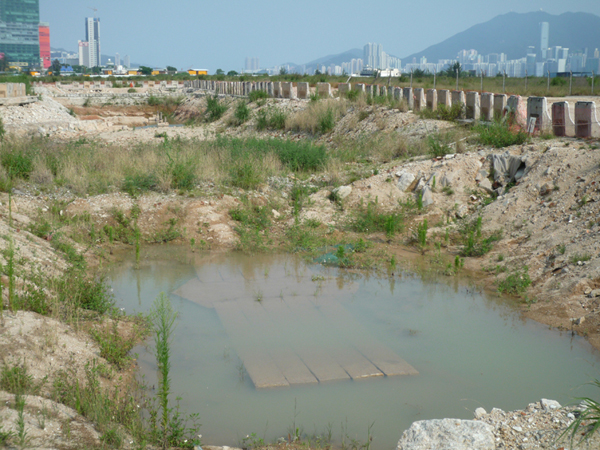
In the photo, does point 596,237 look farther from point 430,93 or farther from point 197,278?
point 430,93

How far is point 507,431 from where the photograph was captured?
3.90 meters

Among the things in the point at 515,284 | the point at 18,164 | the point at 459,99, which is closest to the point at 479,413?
the point at 515,284

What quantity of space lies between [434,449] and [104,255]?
6.71 m

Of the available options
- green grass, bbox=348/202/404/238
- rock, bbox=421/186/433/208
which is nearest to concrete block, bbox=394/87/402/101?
rock, bbox=421/186/433/208

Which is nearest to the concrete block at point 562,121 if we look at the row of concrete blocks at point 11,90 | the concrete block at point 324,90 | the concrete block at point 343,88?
the concrete block at point 343,88

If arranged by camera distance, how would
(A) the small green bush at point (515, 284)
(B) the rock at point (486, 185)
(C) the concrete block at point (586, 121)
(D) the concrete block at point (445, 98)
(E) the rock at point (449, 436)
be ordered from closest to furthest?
(E) the rock at point (449, 436) < (A) the small green bush at point (515, 284) < (B) the rock at point (486, 185) < (C) the concrete block at point (586, 121) < (D) the concrete block at point (445, 98)

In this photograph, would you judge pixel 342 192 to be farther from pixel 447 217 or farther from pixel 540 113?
pixel 540 113

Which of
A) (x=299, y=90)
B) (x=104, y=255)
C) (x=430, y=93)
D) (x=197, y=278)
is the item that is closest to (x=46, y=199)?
(x=104, y=255)

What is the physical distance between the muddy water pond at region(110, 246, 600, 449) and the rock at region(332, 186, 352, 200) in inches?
122

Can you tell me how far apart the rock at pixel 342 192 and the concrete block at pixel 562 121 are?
5.04 metres

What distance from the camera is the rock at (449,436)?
369 cm

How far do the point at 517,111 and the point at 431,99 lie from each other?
4334 millimetres

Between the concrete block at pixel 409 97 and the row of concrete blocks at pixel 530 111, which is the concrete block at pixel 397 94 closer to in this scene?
the concrete block at pixel 409 97

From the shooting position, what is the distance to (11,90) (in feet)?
84.0
